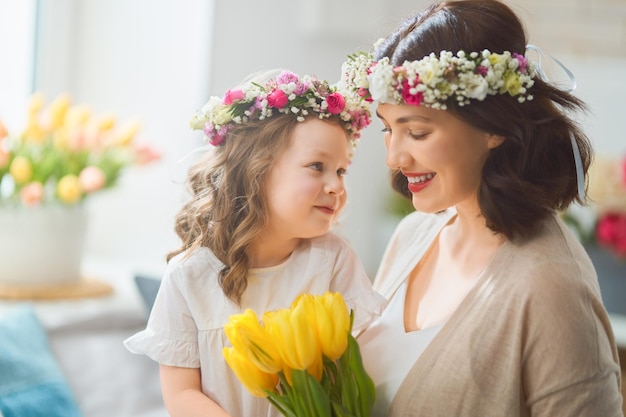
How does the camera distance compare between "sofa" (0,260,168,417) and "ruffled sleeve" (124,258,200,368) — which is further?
"sofa" (0,260,168,417)

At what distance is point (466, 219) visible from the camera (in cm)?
156

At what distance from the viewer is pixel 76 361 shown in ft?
7.00

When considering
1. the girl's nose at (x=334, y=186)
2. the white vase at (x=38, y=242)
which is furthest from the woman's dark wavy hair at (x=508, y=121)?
the white vase at (x=38, y=242)

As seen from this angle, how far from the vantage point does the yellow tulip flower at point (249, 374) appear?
3.96ft

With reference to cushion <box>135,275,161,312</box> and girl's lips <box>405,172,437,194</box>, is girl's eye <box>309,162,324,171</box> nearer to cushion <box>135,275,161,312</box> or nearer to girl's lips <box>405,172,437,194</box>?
girl's lips <box>405,172,437,194</box>

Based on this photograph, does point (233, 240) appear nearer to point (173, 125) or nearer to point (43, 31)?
point (173, 125)

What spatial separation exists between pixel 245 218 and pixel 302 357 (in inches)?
11.8

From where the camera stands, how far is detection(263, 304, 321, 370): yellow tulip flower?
1184 mm

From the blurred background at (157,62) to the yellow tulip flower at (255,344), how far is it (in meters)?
1.55

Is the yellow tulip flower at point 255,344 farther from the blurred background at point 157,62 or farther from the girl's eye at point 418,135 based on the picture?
the blurred background at point 157,62

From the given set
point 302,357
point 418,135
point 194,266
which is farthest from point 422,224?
point 302,357

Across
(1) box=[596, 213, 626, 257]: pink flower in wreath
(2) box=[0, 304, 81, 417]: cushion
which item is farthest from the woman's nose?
(1) box=[596, 213, 626, 257]: pink flower in wreath

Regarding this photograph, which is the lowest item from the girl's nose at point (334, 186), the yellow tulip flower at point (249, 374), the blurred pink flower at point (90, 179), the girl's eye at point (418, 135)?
the blurred pink flower at point (90, 179)

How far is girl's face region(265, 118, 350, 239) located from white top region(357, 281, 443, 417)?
24 cm
